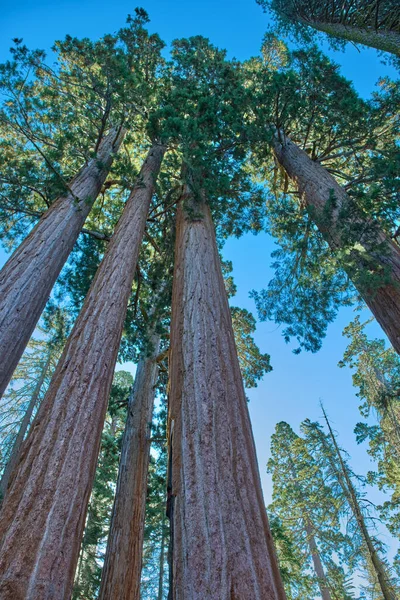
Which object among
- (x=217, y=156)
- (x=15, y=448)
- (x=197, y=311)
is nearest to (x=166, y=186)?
(x=217, y=156)

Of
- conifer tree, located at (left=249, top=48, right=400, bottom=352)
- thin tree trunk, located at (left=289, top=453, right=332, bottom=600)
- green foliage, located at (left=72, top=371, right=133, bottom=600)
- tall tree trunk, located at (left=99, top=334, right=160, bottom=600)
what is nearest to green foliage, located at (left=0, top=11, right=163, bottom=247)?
conifer tree, located at (left=249, top=48, right=400, bottom=352)

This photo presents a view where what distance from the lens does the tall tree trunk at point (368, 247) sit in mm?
4230

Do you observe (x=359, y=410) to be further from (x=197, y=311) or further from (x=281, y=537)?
(x=197, y=311)

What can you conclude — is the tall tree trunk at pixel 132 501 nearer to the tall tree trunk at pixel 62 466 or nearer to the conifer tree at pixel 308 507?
the tall tree trunk at pixel 62 466

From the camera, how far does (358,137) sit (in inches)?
300

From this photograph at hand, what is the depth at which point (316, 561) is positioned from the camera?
14.0 m

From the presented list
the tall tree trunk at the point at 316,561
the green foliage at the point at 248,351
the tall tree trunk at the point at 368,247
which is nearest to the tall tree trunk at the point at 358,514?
the tall tree trunk at the point at 316,561

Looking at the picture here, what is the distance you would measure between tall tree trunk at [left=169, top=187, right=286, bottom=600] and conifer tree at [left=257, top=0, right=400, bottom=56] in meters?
9.80

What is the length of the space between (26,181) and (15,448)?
945cm

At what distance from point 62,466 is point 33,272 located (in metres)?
2.72

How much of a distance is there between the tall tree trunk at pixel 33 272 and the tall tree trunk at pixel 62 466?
818 millimetres

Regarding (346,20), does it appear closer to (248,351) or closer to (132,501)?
(248,351)

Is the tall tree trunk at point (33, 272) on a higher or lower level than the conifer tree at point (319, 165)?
lower

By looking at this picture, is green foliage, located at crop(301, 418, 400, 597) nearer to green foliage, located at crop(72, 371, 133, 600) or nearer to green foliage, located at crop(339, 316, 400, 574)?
green foliage, located at crop(339, 316, 400, 574)
